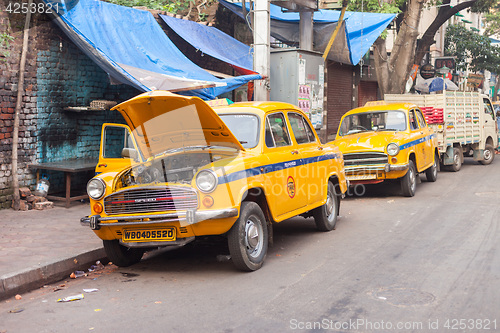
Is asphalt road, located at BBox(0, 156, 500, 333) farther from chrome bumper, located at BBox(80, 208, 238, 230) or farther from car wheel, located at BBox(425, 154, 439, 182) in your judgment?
car wheel, located at BBox(425, 154, 439, 182)

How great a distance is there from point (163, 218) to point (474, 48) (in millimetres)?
29171

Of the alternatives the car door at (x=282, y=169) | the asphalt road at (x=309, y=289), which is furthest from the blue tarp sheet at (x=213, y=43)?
the asphalt road at (x=309, y=289)

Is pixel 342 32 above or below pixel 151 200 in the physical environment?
above

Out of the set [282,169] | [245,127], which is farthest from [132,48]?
[282,169]

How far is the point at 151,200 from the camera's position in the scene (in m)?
6.10

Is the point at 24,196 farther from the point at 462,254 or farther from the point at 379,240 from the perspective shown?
the point at 462,254

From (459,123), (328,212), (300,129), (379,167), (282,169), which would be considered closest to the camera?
(282,169)

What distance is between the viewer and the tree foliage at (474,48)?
30734mm

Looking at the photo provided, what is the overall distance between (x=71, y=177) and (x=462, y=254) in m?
7.66

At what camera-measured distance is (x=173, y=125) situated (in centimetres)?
695

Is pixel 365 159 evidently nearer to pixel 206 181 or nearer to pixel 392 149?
pixel 392 149

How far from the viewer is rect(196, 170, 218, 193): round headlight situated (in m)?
5.92

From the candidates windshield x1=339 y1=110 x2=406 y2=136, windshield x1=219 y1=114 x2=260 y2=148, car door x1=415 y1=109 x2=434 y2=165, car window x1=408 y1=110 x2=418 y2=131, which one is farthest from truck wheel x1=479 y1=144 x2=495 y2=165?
windshield x1=219 y1=114 x2=260 y2=148

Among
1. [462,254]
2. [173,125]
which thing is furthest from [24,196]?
[462,254]
